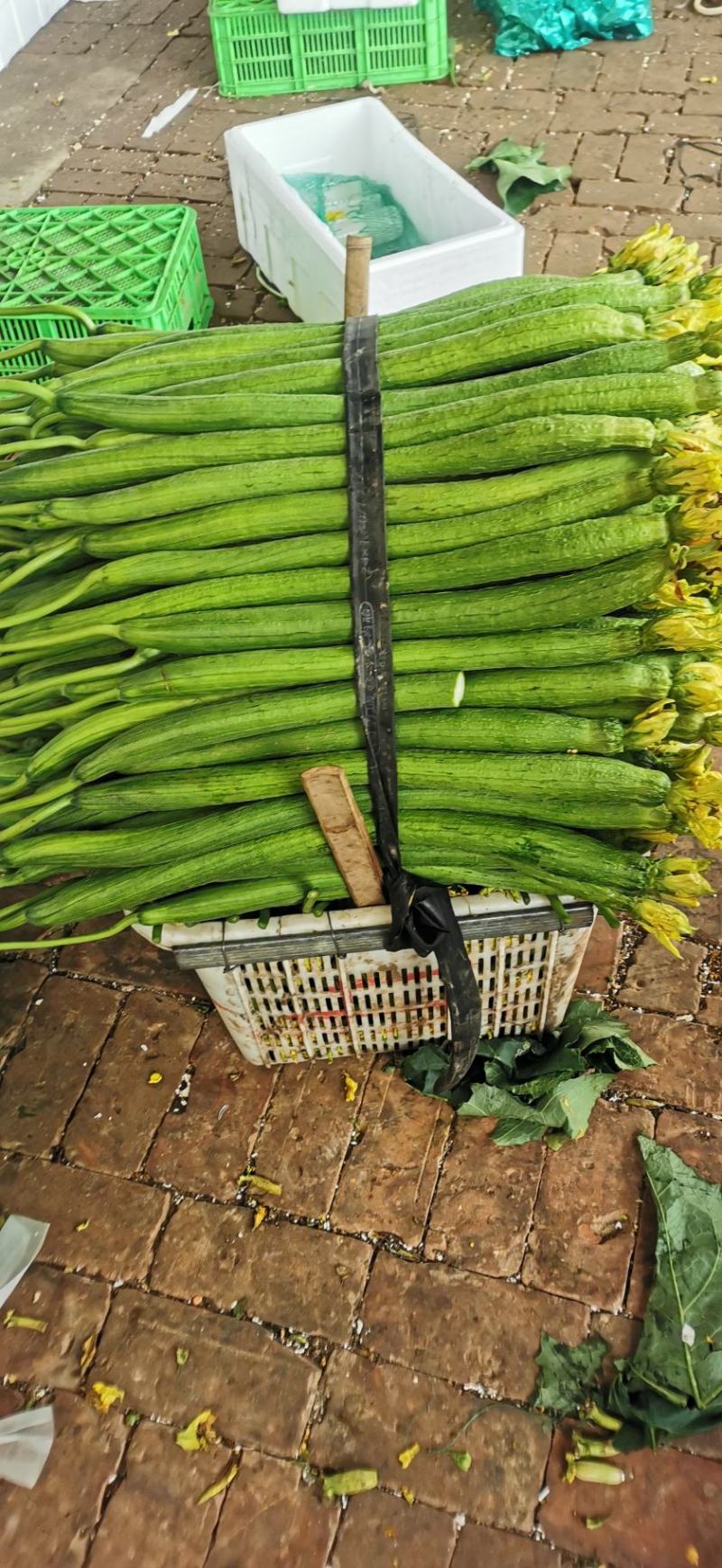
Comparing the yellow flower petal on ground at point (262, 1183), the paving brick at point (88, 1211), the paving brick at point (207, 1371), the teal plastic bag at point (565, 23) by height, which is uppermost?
the teal plastic bag at point (565, 23)

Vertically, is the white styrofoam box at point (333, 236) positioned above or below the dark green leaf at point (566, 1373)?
above

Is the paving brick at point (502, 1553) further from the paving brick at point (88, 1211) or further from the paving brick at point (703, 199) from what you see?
the paving brick at point (703, 199)

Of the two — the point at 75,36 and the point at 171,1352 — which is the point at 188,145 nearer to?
the point at 75,36

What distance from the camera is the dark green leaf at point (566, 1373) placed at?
7.62 feet

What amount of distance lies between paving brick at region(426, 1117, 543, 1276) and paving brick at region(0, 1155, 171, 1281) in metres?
0.69

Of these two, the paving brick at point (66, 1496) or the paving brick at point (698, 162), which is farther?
the paving brick at point (698, 162)

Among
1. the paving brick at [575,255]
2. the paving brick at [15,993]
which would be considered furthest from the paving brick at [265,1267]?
the paving brick at [575,255]

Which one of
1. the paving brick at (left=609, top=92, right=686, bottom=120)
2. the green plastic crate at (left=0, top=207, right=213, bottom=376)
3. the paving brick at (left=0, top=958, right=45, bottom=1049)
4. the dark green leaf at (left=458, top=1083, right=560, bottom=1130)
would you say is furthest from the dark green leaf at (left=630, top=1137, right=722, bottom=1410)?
the paving brick at (left=609, top=92, right=686, bottom=120)

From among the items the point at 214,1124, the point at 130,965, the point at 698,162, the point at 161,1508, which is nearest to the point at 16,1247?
the point at 214,1124

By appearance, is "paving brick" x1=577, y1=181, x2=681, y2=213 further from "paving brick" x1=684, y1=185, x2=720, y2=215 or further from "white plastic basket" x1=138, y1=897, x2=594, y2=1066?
"white plastic basket" x1=138, y1=897, x2=594, y2=1066

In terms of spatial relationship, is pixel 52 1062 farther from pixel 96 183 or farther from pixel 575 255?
pixel 96 183

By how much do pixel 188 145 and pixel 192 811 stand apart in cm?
585

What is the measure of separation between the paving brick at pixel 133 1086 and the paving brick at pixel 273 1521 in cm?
77

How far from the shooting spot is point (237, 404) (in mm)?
2141
